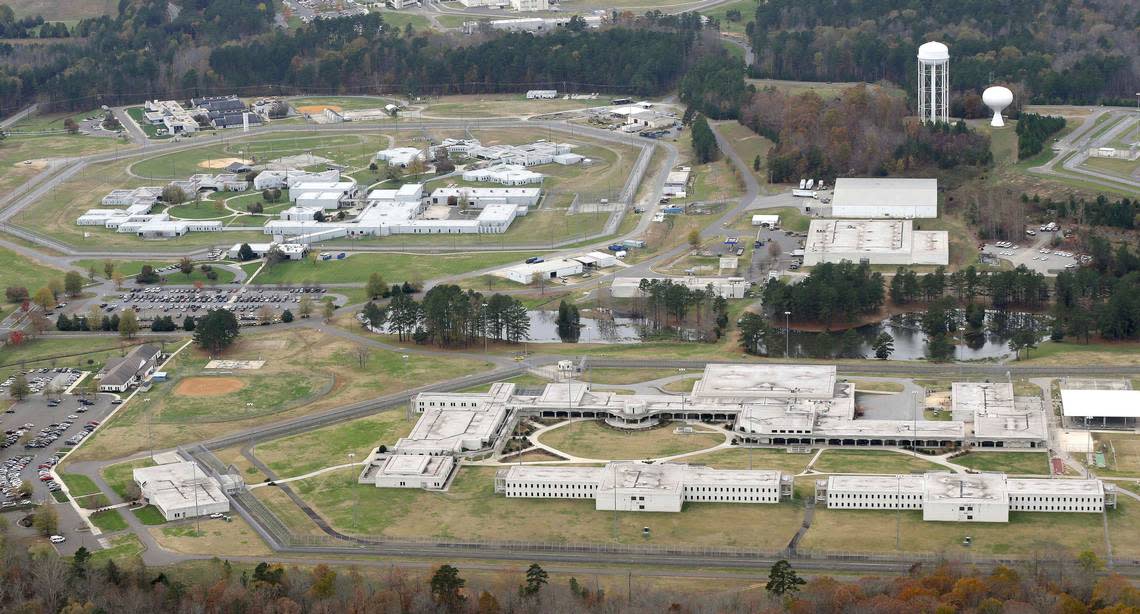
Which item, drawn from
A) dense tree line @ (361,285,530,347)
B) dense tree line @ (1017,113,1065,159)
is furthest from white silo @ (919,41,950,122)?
dense tree line @ (361,285,530,347)

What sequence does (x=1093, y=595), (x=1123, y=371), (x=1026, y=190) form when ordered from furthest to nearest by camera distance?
1. (x=1026, y=190)
2. (x=1123, y=371)
3. (x=1093, y=595)

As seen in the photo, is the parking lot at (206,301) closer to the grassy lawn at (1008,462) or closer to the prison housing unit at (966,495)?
the prison housing unit at (966,495)

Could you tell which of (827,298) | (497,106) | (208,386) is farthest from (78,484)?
(497,106)

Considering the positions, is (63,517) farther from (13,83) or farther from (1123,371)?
(13,83)

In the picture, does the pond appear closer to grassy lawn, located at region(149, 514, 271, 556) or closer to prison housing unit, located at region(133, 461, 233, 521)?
prison housing unit, located at region(133, 461, 233, 521)

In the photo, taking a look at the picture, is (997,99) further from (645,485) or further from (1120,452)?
(645,485)

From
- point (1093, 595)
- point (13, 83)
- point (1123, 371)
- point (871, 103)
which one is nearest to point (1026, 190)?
point (871, 103)
